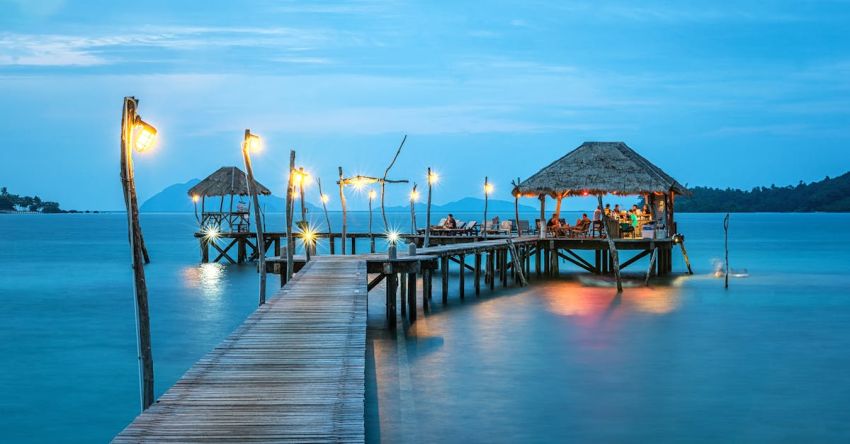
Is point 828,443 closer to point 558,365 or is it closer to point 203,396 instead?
point 558,365

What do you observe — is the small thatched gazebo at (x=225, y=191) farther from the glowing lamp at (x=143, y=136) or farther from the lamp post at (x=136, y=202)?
the glowing lamp at (x=143, y=136)

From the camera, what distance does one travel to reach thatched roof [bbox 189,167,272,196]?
41.2 metres

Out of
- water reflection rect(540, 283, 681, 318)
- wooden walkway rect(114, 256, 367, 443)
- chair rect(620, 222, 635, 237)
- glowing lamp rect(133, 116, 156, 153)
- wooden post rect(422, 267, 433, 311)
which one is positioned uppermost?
glowing lamp rect(133, 116, 156, 153)

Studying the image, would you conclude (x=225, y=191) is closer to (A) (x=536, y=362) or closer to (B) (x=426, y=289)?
(B) (x=426, y=289)

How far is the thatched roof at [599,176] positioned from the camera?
30328 mm

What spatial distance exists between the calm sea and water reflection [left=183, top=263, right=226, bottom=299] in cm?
45

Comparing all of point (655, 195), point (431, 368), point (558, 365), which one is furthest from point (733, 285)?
point (431, 368)

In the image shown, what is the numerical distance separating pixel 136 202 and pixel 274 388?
3.01 metres

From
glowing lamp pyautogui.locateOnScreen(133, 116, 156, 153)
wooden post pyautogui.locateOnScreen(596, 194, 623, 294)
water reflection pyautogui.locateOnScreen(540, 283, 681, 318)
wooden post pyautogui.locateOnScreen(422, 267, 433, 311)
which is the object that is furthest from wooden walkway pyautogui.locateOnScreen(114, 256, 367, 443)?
wooden post pyautogui.locateOnScreen(596, 194, 623, 294)

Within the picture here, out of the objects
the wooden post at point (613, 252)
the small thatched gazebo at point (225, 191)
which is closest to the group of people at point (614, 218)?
the wooden post at point (613, 252)

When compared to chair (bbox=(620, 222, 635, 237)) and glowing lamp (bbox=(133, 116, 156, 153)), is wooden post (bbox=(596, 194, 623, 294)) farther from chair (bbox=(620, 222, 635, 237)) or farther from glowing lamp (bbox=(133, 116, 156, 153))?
glowing lamp (bbox=(133, 116, 156, 153))

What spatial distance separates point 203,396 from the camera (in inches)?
271

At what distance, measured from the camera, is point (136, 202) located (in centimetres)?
920

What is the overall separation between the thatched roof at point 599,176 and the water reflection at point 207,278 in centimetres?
1067
